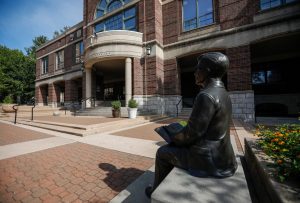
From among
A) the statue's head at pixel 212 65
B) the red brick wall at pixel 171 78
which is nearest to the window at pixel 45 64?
the red brick wall at pixel 171 78

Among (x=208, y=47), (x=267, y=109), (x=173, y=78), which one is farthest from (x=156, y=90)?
(x=267, y=109)

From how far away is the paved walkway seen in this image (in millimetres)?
2449

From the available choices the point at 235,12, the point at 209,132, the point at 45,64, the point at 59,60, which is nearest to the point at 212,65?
the point at 209,132

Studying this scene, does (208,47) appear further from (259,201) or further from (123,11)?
(259,201)

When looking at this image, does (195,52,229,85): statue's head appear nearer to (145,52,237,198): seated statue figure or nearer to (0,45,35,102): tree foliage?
(145,52,237,198): seated statue figure

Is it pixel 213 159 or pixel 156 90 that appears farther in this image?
pixel 156 90

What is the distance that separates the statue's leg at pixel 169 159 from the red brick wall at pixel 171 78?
39.4ft

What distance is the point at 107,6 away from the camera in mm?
16984

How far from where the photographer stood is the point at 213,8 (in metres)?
12.6

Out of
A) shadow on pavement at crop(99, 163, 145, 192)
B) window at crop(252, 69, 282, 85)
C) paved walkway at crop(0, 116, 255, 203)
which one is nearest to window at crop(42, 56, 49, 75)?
paved walkway at crop(0, 116, 255, 203)

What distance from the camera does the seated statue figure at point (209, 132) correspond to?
1.58 metres

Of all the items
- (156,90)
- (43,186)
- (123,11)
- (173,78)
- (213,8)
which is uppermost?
(123,11)

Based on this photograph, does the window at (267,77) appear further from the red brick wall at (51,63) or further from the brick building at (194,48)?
the red brick wall at (51,63)

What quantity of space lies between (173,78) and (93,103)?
28.3ft
